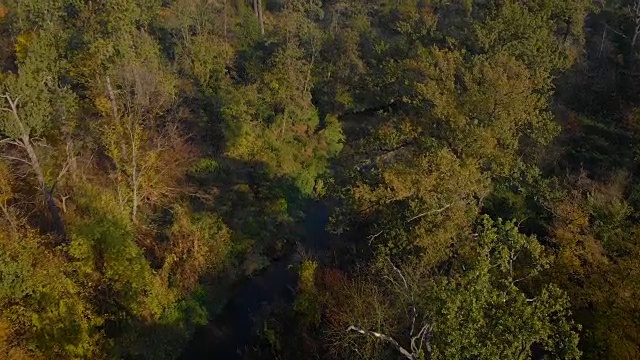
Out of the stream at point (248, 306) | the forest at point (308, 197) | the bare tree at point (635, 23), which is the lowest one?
the stream at point (248, 306)

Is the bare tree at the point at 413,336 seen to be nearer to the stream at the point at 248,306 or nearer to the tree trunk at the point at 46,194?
the stream at the point at 248,306

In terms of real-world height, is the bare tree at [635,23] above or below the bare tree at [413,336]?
above

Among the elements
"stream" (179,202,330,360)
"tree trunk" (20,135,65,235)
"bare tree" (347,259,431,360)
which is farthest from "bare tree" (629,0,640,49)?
"tree trunk" (20,135,65,235)

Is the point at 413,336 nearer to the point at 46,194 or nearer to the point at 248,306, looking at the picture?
the point at 248,306

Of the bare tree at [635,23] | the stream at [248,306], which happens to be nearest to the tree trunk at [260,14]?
the stream at [248,306]

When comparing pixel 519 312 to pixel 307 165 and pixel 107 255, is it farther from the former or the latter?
pixel 307 165

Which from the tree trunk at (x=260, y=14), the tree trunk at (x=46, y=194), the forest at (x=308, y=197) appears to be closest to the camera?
the forest at (x=308, y=197)

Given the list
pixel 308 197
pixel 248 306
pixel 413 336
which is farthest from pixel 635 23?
pixel 413 336
